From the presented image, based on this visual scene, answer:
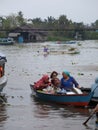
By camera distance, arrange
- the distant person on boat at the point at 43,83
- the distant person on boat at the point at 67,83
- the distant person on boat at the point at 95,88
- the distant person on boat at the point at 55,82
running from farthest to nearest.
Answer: the distant person on boat at the point at 43,83 → the distant person on boat at the point at 55,82 → the distant person on boat at the point at 67,83 → the distant person on boat at the point at 95,88

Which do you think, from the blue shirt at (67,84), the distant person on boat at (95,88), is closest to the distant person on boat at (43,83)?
the blue shirt at (67,84)

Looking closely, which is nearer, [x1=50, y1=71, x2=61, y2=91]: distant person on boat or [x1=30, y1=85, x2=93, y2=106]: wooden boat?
[x1=30, y1=85, x2=93, y2=106]: wooden boat

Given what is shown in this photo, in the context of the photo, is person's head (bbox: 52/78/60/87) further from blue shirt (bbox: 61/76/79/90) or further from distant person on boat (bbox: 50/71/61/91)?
blue shirt (bbox: 61/76/79/90)

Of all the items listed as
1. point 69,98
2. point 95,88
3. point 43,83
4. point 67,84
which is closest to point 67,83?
point 67,84

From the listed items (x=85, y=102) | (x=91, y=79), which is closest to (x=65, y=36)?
(x=91, y=79)

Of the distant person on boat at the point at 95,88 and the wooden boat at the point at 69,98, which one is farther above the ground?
the distant person on boat at the point at 95,88

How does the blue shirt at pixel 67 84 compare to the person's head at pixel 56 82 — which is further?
the person's head at pixel 56 82

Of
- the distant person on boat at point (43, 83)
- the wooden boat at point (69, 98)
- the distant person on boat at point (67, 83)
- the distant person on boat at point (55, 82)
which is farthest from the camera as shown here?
the distant person on boat at point (43, 83)

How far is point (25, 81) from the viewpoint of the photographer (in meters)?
29.5

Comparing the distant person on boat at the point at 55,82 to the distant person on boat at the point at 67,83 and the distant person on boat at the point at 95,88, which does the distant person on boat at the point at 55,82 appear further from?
the distant person on boat at the point at 95,88

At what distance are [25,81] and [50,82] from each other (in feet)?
29.9

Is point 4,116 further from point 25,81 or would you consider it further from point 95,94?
point 25,81

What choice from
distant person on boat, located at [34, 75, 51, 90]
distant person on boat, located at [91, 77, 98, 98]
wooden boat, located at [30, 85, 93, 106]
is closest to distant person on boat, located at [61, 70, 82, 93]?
wooden boat, located at [30, 85, 93, 106]

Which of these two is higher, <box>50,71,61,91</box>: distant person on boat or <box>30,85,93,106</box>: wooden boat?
<box>50,71,61,91</box>: distant person on boat
